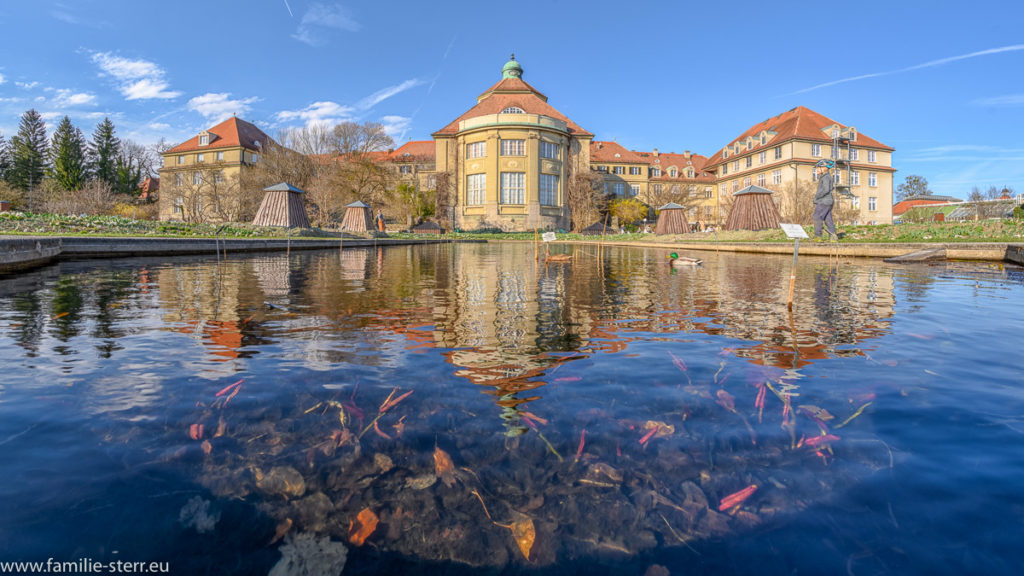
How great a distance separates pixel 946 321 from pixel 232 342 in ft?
26.5

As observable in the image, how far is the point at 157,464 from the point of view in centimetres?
230

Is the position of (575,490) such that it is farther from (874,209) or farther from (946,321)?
(874,209)

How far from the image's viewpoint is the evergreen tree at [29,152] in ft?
217

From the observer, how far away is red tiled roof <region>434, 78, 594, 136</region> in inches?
2357

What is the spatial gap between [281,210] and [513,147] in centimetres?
3838

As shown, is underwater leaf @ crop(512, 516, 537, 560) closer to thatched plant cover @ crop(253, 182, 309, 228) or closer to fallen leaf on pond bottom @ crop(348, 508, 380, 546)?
fallen leaf on pond bottom @ crop(348, 508, 380, 546)

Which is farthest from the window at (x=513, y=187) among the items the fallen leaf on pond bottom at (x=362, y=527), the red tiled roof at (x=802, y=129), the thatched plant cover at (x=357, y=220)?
the fallen leaf on pond bottom at (x=362, y=527)

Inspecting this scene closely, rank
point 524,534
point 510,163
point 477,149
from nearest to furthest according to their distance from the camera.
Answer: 1. point 524,534
2. point 510,163
3. point 477,149

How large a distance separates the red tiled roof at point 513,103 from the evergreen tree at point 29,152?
56339mm

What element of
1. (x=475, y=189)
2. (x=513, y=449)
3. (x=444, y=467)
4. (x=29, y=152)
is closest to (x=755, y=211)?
(x=513, y=449)

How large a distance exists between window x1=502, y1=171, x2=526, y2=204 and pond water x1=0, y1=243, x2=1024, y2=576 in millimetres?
52026

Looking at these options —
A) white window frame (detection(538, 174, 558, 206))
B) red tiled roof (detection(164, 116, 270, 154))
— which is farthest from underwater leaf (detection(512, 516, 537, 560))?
red tiled roof (detection(164, 116, 270, 154))

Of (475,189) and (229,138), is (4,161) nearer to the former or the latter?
(229,138)

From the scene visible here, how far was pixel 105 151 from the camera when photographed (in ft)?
Answer: 238
